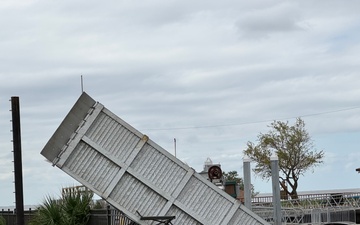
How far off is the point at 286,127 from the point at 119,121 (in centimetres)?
4467

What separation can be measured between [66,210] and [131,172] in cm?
857

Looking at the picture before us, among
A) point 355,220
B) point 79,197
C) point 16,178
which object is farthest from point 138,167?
point 355,220

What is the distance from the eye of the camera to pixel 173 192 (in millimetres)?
13180

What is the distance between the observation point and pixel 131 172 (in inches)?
517

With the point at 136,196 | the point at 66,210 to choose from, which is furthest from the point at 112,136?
the point at 66,210

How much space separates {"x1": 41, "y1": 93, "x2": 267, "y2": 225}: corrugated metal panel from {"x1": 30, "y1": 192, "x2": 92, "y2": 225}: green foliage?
8200 mm

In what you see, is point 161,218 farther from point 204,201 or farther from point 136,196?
point 204,201

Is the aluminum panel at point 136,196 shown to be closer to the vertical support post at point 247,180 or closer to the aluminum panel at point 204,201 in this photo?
the aluminum panel at point 204,201

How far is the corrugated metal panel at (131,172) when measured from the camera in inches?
515

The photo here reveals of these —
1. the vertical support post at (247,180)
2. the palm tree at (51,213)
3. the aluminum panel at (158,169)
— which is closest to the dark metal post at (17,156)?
the palm tree at (51,213)

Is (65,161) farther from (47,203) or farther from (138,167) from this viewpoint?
(47,203)

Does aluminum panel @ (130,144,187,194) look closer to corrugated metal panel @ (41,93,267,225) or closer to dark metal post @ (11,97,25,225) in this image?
corrugated metal panel @ (41,93,267,225)

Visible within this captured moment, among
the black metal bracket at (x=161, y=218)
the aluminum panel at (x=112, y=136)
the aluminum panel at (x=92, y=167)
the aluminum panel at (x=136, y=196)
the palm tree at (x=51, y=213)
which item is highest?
the palm tree at (x=51, y=213)

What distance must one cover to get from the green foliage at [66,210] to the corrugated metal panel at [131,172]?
8.20 m
